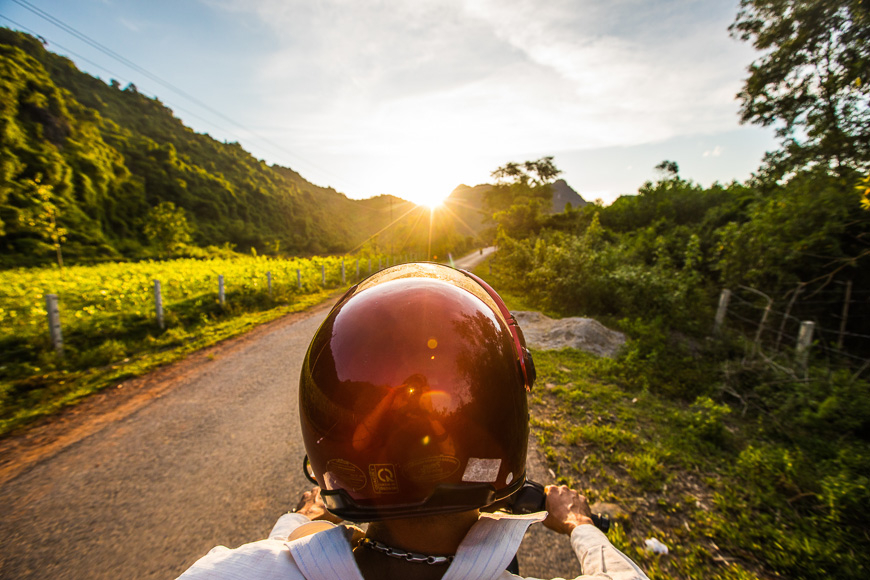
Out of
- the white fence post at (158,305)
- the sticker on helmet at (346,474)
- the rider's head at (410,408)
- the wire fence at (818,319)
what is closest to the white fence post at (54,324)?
the white fence post at (158,305)

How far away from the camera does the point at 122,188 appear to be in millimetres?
45250

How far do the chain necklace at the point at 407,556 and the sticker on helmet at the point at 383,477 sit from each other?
132mm

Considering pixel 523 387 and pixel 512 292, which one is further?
pixel 512 292

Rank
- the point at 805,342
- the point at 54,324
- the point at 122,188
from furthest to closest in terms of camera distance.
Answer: the point at 122,188 → the point at 54,324 → the point at 805,342

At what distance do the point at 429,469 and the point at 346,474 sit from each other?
27 centimetres

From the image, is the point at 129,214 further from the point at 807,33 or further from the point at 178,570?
Answer: the point at 807,33

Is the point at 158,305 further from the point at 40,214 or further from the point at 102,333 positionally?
the point at 40,214

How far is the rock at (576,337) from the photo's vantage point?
655 centimetres

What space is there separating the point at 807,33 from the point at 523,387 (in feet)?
39.9

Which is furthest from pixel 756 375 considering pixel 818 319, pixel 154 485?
pixel 154 485

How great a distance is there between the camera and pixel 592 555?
1.14 meters

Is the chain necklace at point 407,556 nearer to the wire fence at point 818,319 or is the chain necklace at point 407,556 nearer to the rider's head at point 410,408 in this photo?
the rider's head at point 410,408

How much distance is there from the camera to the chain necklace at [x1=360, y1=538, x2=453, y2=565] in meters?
0.87

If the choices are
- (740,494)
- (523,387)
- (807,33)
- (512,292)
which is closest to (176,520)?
(523,387)
